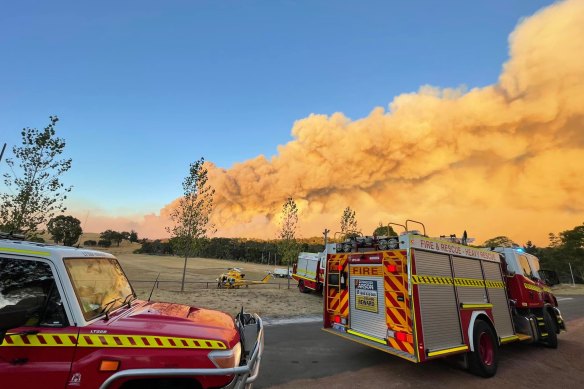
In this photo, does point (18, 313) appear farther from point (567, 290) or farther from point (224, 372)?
point (567, 290)

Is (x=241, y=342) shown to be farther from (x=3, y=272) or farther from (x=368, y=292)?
(x=368, y=292)

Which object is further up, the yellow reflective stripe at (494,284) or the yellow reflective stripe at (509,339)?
the yellow reflective stripe at (494,284)

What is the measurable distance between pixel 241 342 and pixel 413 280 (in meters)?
3.74

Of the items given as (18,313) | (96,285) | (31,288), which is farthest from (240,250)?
(18,313)

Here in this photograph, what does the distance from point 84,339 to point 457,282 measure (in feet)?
22.7

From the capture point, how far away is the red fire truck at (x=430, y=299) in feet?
20.5

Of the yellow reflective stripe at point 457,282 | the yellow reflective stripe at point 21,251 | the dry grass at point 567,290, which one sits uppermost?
the dry grass at point 567,290

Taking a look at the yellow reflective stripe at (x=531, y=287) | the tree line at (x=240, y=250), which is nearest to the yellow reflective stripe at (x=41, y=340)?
the yellow reflective stripe at (x=531, y=287)

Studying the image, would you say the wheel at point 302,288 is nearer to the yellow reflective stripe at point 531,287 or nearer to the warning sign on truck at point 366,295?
the yellow reflective stripe at point 531,287

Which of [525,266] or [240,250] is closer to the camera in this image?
[525,266]

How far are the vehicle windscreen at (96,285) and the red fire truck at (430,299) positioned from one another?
487cm

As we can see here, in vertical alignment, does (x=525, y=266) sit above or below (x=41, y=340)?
above

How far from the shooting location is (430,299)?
6406 mm

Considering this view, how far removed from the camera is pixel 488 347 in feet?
23.6
